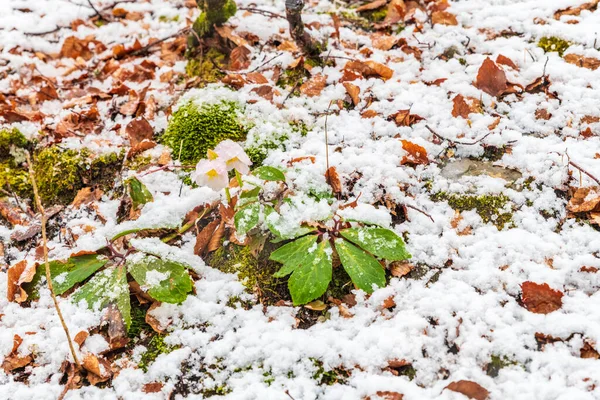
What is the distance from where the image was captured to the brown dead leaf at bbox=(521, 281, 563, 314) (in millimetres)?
1635

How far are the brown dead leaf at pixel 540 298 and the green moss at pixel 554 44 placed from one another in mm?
1887

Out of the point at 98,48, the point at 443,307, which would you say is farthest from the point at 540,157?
the point at 98,48

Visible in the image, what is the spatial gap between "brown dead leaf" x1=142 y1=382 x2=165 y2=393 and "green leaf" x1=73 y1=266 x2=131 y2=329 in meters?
0.30

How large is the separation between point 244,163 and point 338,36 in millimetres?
1803

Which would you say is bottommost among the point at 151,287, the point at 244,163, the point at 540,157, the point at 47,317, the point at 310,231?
the point at 47,317

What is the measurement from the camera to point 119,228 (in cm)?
220

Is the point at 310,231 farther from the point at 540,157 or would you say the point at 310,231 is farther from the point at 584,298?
the point at 540,157

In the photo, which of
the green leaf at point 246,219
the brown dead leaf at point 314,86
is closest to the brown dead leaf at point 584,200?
the green leaf at point 246,219

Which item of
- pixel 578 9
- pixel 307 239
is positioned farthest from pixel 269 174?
pixel 578 9

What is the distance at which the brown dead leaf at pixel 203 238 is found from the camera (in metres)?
2.07

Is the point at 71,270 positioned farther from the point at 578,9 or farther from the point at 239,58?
the point at 578,9

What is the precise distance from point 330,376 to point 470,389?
47 cm

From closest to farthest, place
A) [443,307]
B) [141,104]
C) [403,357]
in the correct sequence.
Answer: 1. [403,357]
2. [443,307]
3. [141,104]

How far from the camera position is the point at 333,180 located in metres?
2.22
